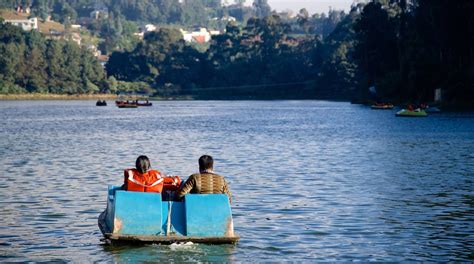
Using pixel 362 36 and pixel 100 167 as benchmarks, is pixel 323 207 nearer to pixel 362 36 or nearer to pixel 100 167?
pixel 100 167

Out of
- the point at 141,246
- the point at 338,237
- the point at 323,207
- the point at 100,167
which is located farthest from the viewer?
the point at 100,167

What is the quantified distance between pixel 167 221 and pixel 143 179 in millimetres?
1222

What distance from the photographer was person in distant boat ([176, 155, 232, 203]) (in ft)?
70.6

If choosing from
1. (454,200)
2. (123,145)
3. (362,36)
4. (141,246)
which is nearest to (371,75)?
(362,36)

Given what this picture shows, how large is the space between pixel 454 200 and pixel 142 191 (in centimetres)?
1238

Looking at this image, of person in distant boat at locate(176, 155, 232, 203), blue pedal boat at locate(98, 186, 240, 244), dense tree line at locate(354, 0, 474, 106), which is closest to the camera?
blue pedal boat at locate(98, 186, 240, 244)

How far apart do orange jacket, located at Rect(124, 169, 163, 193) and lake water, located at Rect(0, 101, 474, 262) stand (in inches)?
51.2

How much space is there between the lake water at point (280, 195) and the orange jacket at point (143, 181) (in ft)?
4.27

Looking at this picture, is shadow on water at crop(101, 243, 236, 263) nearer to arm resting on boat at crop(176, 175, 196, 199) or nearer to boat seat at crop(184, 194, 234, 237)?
boat seat at crop(184, 194, 234, 237)

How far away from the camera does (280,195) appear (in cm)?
3228

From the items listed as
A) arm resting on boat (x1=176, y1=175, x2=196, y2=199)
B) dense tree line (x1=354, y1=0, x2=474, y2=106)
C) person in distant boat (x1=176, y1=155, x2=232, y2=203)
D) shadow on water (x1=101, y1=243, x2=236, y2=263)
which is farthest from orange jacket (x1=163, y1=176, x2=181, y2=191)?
dense tree line (x1=354, y1=0, x2=474, y2=106)

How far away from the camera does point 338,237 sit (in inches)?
931

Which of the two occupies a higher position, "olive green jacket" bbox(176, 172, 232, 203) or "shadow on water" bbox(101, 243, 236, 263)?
"olive green jacket" bbox(176, 172, 232, 203)

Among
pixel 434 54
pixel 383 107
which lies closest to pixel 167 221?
pixel 383 107
